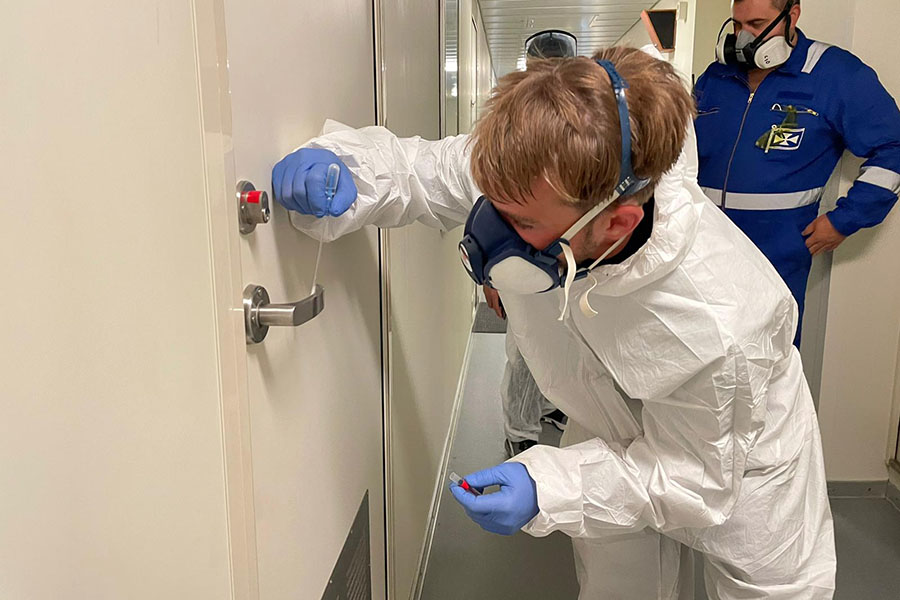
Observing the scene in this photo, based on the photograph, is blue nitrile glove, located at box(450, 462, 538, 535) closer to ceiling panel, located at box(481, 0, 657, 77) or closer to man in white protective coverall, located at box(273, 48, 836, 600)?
man in white protective coverall, located at box(273, 48, 836, 600)

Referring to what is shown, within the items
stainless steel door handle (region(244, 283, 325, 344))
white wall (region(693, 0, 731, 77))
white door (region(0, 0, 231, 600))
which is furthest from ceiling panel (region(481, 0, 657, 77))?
white door (region(0, 0, 231, 600))

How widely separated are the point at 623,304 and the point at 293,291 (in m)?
0.49

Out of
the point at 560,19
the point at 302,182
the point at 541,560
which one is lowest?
the point at 541,560

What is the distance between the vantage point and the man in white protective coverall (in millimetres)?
870

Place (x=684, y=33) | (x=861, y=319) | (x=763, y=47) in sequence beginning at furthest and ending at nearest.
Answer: (x=684, y=33)
(x=861, y=319)
(x=763, y=47)

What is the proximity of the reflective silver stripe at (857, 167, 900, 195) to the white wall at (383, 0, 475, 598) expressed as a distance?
131 centimetres

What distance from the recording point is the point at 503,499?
1.03 m

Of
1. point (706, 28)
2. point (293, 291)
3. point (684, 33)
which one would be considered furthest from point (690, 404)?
point (684, 33)

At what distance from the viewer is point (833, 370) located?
2.43m

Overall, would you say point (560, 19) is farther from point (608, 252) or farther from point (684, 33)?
point (608, 252)

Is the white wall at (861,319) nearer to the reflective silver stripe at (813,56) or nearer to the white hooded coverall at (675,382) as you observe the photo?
the reflective silver stripe at (813,56)

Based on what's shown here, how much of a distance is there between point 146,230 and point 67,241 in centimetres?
10

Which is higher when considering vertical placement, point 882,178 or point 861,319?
point 882,178

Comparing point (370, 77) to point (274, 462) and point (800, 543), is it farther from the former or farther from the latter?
point (800, 543)
